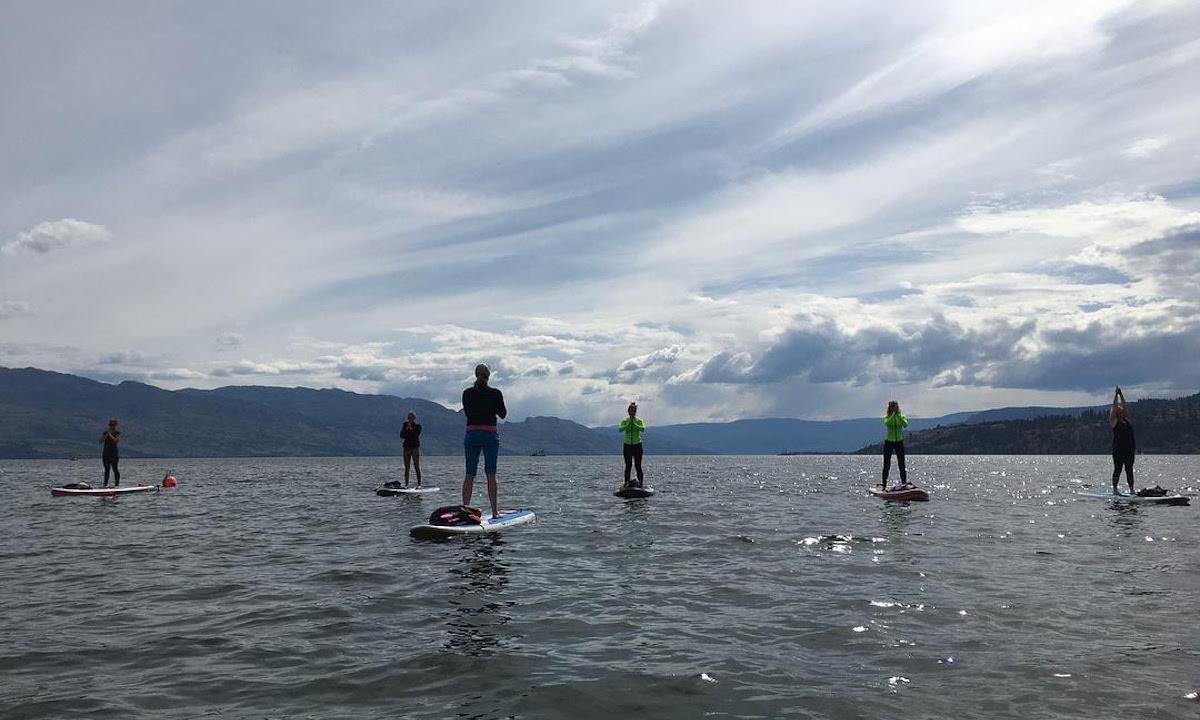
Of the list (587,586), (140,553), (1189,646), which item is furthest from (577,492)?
(1189,646)

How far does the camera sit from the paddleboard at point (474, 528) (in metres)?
17.6

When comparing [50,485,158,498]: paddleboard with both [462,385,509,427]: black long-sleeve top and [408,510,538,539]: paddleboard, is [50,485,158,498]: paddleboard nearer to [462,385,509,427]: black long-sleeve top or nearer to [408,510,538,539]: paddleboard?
[408,510,538,539]: paddleboard

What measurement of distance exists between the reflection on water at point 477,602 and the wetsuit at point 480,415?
3161mm

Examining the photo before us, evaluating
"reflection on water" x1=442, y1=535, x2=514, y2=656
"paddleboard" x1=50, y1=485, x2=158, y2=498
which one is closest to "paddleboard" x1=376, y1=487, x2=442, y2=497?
"paddleboard" x1=50, y1=485, x2=158, y2=498

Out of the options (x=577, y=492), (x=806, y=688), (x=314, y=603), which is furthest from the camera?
(x=577, y=492)

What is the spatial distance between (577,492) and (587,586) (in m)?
25.5

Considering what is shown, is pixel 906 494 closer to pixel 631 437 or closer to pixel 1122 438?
pixel 1122 438

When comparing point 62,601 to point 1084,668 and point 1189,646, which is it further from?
point 1189,646

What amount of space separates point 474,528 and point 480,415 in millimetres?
2702

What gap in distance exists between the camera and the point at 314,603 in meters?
10.8

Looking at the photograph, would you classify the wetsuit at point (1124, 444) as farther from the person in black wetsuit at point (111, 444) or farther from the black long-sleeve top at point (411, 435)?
the person in black wetsuit at point (111, 444)

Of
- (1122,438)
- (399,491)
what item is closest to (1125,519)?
(1122,438)

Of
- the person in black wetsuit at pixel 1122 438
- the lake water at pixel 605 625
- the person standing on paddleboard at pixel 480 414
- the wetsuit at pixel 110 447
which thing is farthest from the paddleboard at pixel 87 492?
the person in black wetsuit at pixel 1122 438

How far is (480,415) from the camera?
61.1 feet
